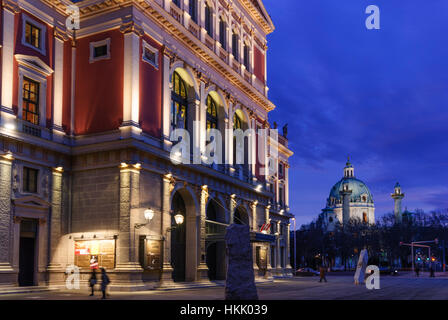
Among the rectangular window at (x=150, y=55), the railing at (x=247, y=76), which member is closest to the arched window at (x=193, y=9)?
the rectangular window at (x=150, y=55)

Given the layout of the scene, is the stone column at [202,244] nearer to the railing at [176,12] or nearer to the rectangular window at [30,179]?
the railing at [176,12]

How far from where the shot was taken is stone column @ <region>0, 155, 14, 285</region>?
27.8 m

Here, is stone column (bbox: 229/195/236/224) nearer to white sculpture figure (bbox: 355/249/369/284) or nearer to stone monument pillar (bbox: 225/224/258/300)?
white sculpture figure (bbox: 355/249/369/284)

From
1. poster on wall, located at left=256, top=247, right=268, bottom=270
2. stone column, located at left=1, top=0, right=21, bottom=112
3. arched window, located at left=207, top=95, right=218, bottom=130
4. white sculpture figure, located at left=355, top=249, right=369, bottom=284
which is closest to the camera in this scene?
stone column, located at left=1, top=0, right=21, bottom=112

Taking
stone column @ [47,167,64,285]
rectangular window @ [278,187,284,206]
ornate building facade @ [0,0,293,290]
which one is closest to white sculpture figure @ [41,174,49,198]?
ornate building facade @ [0,0,293,290]

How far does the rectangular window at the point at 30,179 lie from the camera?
98.1 feet

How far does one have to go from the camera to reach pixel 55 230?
3172 centimetres

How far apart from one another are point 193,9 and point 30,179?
18590 millimetres

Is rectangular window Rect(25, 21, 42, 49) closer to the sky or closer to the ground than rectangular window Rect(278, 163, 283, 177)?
closer to the sky

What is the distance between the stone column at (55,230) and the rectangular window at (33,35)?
23.7ft

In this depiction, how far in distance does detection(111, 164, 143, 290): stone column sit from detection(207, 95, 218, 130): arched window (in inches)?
520

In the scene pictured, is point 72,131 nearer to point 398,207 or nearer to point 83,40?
point 83,40

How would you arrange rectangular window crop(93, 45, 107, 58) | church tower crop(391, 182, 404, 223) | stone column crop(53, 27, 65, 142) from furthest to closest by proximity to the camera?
church tower crop(391, 182, 404, 223) → rectangular window crop(93, 45, 107, 58) → stone column crop(53, 27, 65, 142)

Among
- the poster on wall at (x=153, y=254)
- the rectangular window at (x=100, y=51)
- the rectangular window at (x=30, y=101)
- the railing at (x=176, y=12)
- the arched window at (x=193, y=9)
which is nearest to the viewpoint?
the rectangular window at (x=30, y=101)
